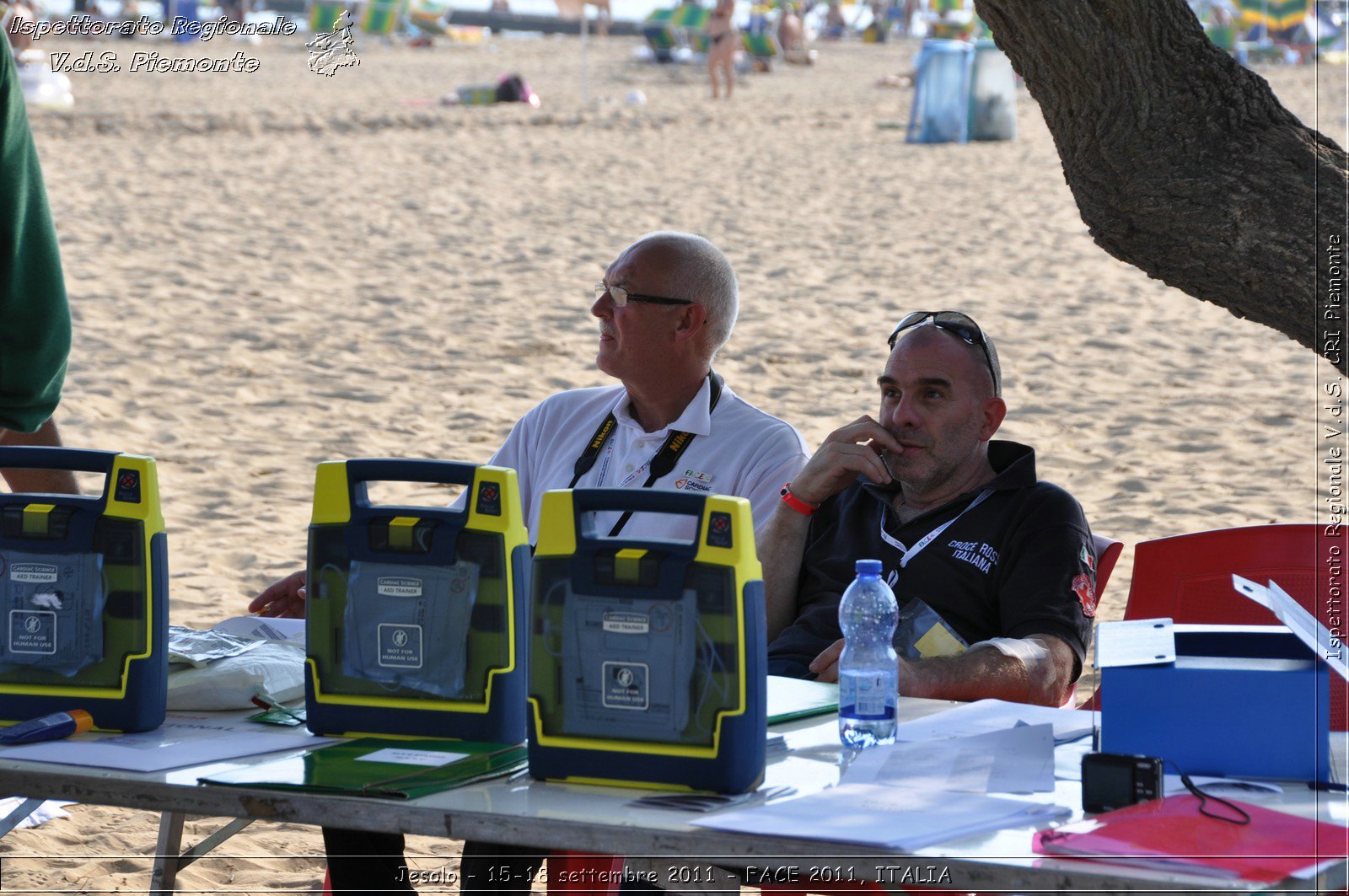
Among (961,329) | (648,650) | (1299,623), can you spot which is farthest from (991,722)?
(961,329)

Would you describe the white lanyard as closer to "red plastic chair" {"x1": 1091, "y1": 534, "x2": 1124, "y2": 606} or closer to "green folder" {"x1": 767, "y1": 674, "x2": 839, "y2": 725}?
"red plastic chair" {"x1": 1091, "y1": 534, "x2": 1124, "y2": 606}

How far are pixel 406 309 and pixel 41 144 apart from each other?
25.5 ft

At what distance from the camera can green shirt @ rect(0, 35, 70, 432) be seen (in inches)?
123

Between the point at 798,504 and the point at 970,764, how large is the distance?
1152 mm

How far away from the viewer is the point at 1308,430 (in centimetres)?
739

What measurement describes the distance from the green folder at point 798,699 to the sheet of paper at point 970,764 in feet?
0.71

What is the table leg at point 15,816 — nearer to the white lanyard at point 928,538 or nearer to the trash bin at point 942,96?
the white lanyard at point 928,538

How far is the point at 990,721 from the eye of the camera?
227cm

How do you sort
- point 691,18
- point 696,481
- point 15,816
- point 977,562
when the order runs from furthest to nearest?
point 691,18 → point 696,481 → point 977,562 → point 15,816

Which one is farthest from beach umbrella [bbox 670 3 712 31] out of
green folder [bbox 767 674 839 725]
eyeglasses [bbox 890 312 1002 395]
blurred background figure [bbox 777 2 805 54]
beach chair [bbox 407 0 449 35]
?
green folder [bbox 767 674 839 725]

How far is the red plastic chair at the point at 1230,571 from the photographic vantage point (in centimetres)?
283

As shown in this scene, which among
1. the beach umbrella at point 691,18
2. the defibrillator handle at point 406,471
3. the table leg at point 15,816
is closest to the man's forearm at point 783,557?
the defibrillator handle at point 406,471

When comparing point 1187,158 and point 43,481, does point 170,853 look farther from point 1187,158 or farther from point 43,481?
point 1187,158

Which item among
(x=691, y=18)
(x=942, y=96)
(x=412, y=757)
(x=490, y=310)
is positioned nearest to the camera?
(x=412, y=757)
